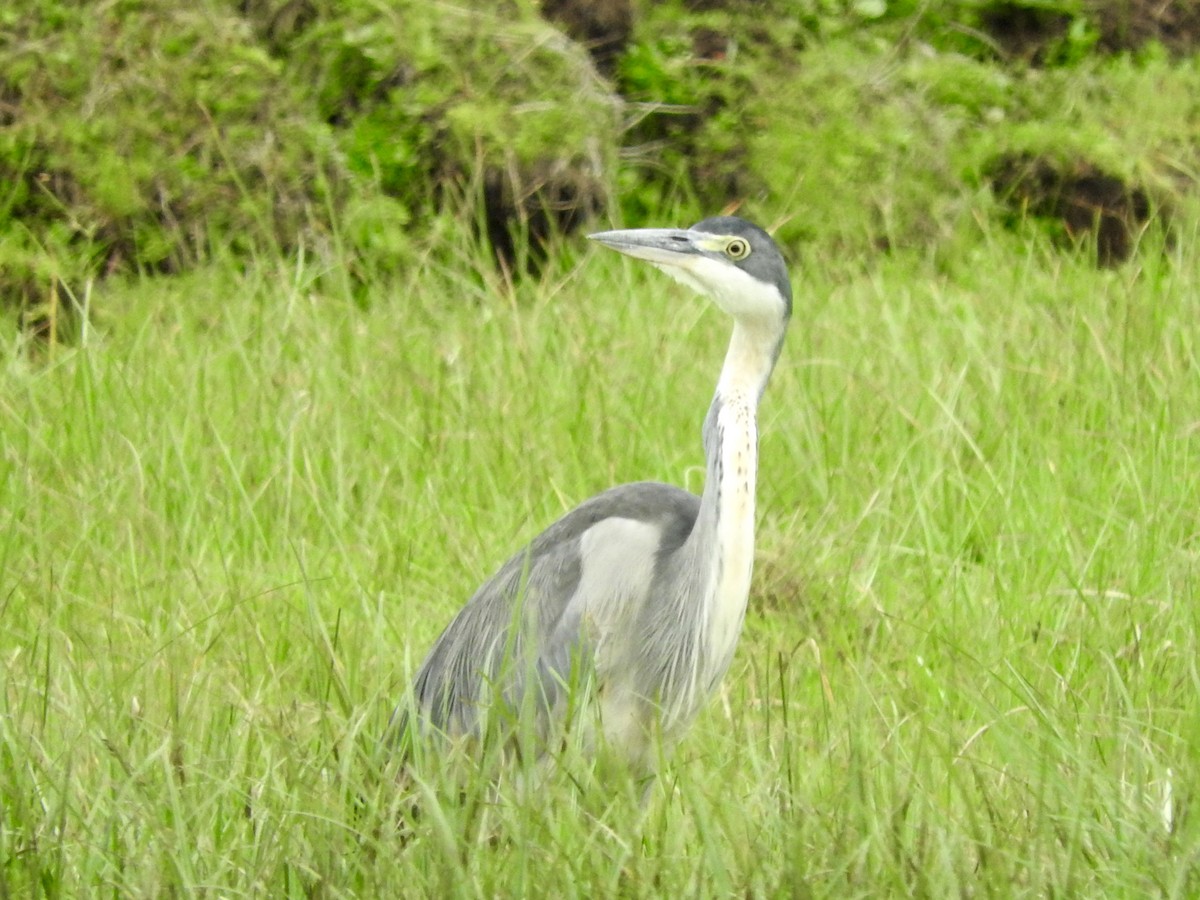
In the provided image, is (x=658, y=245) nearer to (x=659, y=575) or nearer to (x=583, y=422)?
(x=659, y=575)

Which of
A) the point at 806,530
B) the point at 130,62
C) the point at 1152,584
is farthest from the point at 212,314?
the point at 1152,584

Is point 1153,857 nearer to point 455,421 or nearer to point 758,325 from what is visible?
point 758,325

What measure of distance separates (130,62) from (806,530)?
3.35 meters

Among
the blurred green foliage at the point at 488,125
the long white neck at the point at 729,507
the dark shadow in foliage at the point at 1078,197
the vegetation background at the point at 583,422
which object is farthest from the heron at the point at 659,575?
the dark shadow in foliage at the point at 1078,197

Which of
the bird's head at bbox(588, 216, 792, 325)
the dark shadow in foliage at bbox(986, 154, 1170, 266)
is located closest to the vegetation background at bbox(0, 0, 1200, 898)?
the dark shadow in foliage at bbox(986, 154, 1170, 266)

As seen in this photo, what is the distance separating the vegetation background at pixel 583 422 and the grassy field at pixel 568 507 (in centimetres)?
2

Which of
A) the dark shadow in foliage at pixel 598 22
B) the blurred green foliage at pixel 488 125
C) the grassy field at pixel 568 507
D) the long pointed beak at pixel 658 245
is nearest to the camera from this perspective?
the grassy field at pixel 568 507

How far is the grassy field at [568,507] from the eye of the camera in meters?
2.66

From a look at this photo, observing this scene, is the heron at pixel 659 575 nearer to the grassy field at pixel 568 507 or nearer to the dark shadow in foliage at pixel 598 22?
the grassy field at pixel 568 507

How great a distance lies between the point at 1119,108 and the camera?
7.11 meters

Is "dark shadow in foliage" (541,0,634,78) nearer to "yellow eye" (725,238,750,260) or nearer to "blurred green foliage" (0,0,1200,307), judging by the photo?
"blurred green foliage" (0,0,1200,307)

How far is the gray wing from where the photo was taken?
135 inches

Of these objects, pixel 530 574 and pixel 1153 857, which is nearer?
pixel 1153 857

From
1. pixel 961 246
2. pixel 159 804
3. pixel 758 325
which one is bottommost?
pixel 961 246
